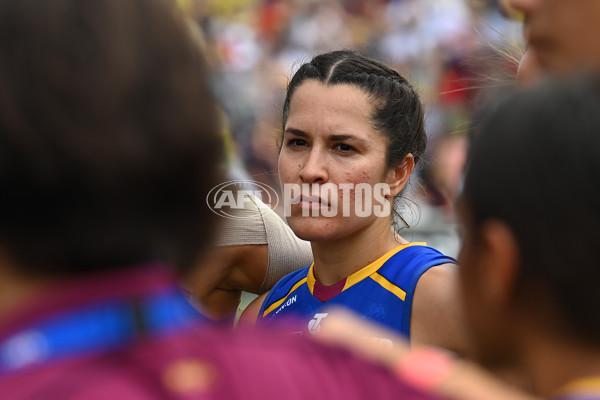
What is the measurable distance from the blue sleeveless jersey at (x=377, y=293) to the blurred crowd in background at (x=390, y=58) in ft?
0.84

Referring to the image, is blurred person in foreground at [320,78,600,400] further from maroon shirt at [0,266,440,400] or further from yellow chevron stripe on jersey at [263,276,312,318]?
yellow chevron stripe on jersey at [263,276,312,318]

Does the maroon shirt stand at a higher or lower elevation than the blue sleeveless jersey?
higher

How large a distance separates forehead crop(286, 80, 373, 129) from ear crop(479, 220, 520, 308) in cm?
147

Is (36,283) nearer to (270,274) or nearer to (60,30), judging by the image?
(60,30)

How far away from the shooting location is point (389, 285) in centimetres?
234

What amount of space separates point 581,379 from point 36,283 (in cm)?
67

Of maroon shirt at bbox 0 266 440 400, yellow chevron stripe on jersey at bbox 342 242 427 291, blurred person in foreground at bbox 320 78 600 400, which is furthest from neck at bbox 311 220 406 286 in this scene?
maroon shirt at bbox 0 266 440 400

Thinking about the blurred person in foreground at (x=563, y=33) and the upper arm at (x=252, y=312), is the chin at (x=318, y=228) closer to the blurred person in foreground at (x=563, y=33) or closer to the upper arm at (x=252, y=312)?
the upper arm at (x=252, y=312)

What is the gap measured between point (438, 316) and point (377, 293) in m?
0.22

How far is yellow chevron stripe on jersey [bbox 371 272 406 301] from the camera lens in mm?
2266

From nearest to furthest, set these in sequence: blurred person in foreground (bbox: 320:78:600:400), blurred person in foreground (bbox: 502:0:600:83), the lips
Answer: blurred person in foreground (bbox: 320:78:600:400)
blurred person in foreground (bbox: 502:0:600:83)
the lips

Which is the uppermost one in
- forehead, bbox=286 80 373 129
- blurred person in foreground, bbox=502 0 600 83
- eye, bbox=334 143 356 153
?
blurred person in foreground, bbox=502 0 600 83

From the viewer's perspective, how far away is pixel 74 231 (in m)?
0.82

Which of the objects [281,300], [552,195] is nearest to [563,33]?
[552,195]
